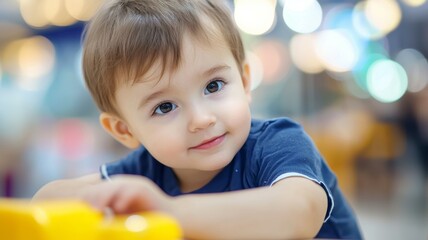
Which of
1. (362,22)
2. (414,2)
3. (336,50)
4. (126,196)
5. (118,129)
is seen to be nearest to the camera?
(126,196)

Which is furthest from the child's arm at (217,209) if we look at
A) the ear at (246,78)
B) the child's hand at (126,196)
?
the ear at (246,78)

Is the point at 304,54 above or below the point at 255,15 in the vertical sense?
below

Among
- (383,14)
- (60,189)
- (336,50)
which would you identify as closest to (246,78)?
(60,189)

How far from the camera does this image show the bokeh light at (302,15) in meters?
4.04

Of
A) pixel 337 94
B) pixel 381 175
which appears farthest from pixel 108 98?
pixel 381 175

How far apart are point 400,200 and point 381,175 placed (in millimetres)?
280

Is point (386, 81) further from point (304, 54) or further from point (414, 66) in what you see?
point (304, 54)

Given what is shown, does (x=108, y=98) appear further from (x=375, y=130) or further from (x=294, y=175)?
(x=375, y=130)

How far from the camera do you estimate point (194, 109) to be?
784 millimetres

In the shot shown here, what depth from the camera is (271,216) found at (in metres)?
0.59

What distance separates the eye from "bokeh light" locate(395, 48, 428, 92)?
3764 millimetres

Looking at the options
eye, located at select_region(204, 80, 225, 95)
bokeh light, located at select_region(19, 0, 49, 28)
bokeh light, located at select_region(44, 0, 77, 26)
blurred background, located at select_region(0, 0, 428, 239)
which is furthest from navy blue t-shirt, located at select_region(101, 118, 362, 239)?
bokeh light, located at select_region(19, 0, 49, 28)

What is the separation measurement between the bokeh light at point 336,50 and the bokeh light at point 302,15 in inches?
4.2

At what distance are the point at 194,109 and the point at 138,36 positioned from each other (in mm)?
120
